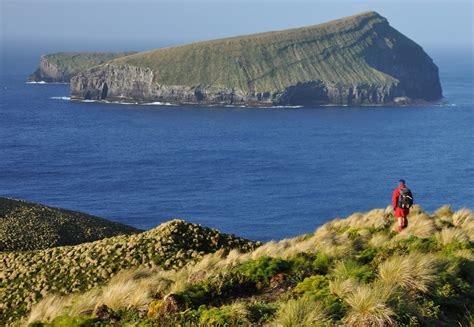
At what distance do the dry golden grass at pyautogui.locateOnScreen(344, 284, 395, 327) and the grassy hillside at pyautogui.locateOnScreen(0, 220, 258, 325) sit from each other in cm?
1035

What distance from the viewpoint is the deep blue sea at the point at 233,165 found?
97.5 m

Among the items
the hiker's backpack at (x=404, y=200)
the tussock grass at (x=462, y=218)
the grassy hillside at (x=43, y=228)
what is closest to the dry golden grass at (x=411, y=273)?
the hiker's backpack at (x=404, y=200)

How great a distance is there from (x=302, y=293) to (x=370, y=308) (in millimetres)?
2740

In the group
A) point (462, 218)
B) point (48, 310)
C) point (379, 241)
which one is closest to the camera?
point (48, 310)

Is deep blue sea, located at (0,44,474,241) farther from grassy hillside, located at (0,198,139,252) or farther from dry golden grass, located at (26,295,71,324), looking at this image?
dry golden grass, located at (26,295,71,324)

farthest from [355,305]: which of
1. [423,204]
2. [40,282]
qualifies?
[423,204]

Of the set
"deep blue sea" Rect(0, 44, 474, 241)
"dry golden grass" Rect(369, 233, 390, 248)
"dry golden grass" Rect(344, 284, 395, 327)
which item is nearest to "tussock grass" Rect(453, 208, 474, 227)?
"dry golden grass" Rect(369, 233, 390, 248)

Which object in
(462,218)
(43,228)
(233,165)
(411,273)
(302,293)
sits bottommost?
(233,165)

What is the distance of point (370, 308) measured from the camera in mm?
12648

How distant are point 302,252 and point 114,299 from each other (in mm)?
5913

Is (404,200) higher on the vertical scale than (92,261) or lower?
higher

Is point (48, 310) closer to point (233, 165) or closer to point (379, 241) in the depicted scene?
point (379, 241)

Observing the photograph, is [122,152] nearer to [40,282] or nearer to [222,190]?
[222,190]

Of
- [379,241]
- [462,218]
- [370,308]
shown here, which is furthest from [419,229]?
[370,308]
